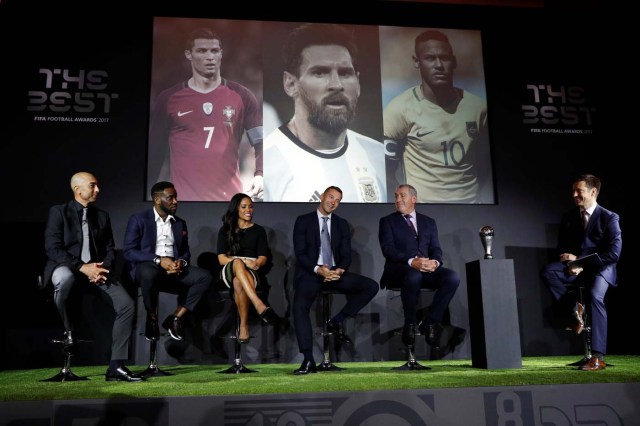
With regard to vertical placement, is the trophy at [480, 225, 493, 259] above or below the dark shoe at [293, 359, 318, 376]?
above

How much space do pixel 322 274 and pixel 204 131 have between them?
79.6 inches

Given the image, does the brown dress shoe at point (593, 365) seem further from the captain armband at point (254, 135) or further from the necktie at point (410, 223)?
the captain armband at point (254, 135)

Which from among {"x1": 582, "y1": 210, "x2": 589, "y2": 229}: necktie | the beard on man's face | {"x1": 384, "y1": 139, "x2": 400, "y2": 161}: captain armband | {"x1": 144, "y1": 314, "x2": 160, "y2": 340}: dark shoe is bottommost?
{"x1": 144, "y1": 314, "x2": 160, "y2": 340}: dark shoe

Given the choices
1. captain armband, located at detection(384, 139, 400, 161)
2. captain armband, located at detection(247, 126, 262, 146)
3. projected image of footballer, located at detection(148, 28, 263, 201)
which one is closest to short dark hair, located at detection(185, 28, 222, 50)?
projected image of footballer, located at detection(148, 28, 263, 201)

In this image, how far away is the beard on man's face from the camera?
560 centimetres

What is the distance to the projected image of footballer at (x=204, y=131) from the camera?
5.33m

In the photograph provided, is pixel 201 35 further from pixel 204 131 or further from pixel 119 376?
pixel 119 376

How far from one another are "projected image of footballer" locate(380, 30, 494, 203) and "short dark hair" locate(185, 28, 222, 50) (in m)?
1.76

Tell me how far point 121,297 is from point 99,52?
2913 millimetres

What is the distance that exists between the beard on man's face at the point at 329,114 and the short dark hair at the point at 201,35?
3.45 feet

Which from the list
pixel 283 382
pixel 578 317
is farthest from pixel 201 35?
pixel 578 317

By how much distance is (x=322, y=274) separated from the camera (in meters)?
4.38

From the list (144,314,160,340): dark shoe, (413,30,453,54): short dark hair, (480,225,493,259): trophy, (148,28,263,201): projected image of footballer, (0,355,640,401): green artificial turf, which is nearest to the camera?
(0,355,640,401): green artificial turf

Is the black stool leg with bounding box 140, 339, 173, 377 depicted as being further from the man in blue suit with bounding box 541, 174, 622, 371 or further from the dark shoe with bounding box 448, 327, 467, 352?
the man in blue suit with bounding box 541, 174, 622, 371
